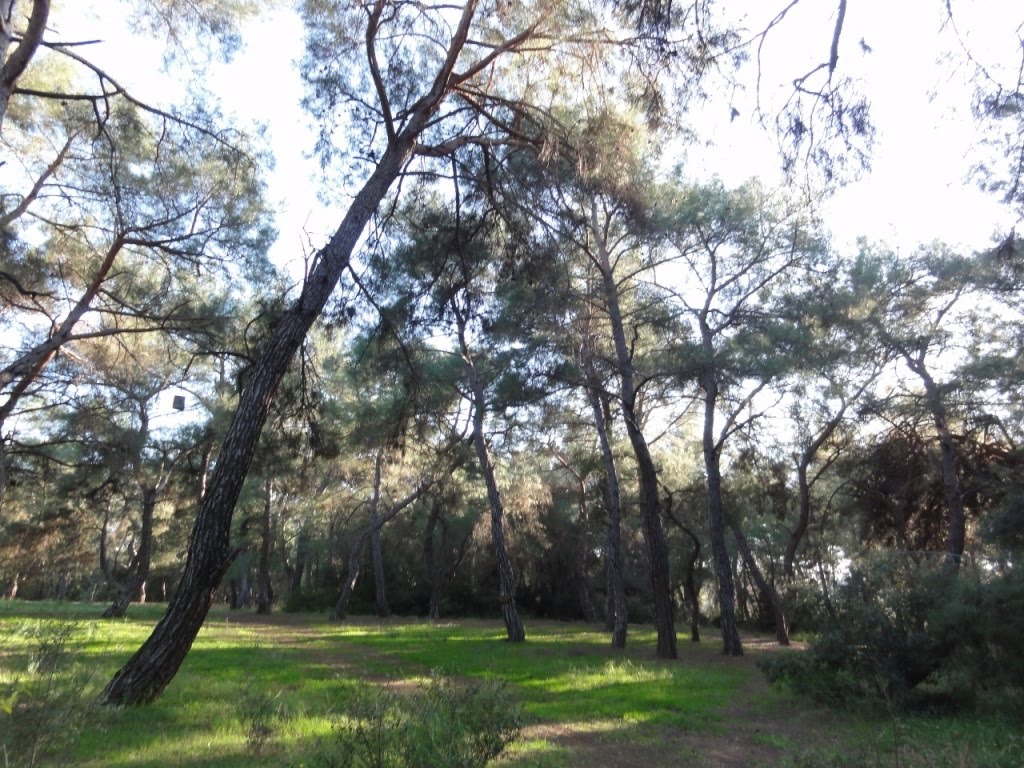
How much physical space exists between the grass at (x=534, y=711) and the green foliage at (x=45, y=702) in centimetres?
11

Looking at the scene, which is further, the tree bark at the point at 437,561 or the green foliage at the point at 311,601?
the green foliage at the point at 311,601

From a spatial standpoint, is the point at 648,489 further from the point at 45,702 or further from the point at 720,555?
the point at 45,702

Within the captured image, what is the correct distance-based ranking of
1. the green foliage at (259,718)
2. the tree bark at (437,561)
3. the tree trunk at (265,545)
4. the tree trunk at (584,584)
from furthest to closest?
the tree bark at (437,561), the tree trunk at (584,584), the tree trunk at (265,545), the green foliage at (259,718)

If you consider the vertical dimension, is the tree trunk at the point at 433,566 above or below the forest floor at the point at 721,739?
above

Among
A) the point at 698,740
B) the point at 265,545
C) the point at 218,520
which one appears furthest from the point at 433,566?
the point at 218,520

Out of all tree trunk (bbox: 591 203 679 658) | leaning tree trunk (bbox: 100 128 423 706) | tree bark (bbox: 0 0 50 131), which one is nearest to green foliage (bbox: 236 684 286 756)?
leaning tree trunk (bbox: 100 128 423 706)

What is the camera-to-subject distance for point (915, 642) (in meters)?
8.49

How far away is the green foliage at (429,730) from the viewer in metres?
3.99

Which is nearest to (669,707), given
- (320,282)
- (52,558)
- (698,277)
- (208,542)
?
(208,542)

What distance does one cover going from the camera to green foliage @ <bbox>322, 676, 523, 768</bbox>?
3.99 metres

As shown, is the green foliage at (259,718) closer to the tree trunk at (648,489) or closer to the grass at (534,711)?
the grass at (534,711)

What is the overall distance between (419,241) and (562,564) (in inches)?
955

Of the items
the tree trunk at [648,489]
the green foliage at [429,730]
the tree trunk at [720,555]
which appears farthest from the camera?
the tree trunk at [720,555]

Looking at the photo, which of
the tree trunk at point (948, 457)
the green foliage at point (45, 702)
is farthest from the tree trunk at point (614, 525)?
the green foliage at point (45, 702)
